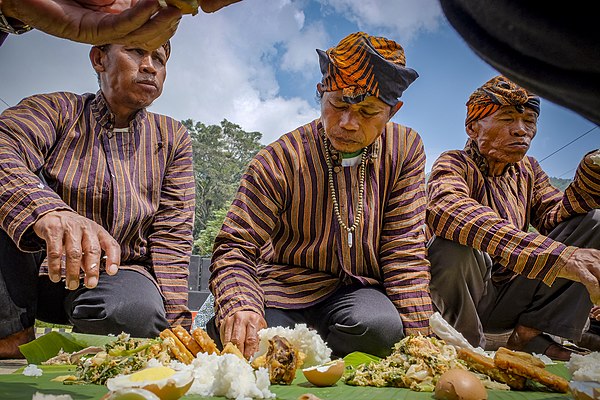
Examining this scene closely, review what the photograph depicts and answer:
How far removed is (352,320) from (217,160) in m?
24.7

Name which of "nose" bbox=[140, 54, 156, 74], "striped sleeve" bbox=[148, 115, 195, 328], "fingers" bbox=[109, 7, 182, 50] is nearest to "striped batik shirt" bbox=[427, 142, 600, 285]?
"striped sleeve" bbox=[148, 115, 195, 328]

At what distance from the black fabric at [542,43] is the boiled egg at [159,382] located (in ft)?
2.92

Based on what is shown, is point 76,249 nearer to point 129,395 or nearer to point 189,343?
point 189,343

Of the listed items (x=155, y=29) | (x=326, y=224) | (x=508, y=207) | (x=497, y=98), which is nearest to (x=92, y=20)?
(x=155, y=29)

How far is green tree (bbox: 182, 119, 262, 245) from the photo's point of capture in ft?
83.8

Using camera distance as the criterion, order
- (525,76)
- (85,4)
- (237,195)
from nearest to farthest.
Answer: (525,76) < (85,4) < (237,195)

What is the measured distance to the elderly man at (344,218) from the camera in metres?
2.44

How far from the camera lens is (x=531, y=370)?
1.65 metres

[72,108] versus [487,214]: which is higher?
[72,108]

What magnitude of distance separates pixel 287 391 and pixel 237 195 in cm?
114

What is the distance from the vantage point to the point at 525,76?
685 mm

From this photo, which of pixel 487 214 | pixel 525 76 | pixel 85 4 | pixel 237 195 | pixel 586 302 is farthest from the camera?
pixel 586 302

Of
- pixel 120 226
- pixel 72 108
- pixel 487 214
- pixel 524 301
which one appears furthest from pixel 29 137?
pixel 524 301

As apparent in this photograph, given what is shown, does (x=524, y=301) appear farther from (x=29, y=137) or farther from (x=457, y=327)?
(x=29, y=137)
